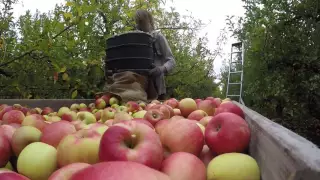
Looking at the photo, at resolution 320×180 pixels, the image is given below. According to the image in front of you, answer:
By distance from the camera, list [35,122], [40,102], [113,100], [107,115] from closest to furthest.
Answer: [35,122] → [107,115] → [40,102] → [113,100]

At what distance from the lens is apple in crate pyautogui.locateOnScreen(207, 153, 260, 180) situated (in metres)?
0.86

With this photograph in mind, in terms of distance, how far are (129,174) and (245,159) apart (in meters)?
0.40

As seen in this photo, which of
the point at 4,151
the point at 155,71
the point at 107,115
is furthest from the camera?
the point at 155,71

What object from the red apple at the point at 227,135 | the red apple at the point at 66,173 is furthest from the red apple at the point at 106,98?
the red apple at the point at 66,173

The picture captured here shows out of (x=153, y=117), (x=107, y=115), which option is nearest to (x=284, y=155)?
(x=153, y=117)

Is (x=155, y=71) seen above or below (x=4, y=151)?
above

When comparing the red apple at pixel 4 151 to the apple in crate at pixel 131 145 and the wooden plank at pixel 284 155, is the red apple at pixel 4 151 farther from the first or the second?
the wooden plank at pixel 284 155

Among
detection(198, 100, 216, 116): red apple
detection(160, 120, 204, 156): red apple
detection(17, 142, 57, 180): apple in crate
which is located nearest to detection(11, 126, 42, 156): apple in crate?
detection(17, 142, 57, 180): apple in crate

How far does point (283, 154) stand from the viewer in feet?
1.97

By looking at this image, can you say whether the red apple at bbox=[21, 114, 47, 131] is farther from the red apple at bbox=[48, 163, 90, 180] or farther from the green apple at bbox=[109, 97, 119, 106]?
the green apple at bbox=[109, 97, 119, 106]

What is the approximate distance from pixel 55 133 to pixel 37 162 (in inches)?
8.1

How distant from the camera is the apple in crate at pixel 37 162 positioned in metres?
0.90

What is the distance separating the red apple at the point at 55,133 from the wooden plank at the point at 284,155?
1.90ft

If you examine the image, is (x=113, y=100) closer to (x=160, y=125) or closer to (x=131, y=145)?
(x=160, y=125)
